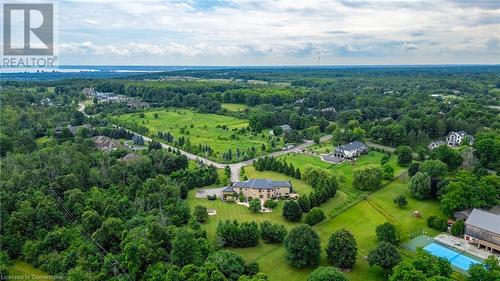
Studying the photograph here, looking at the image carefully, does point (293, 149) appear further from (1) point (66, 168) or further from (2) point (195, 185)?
(1) point (66, 168)

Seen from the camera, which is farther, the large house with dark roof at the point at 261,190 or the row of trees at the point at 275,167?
the row of trees at the point at 275,167

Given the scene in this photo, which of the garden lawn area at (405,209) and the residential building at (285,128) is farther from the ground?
the residential building at (285,128)

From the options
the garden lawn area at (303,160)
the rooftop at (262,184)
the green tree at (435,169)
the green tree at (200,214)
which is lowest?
the green tree at (200,214)

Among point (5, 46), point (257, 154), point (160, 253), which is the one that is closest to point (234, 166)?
point (257, 154)

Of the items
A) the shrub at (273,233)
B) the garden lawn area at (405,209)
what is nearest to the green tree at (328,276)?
the shrub at (273,233)

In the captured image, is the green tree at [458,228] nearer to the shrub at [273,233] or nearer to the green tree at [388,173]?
the green tree at [388,173]

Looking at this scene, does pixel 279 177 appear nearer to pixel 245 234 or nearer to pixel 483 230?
pixel 245 234
